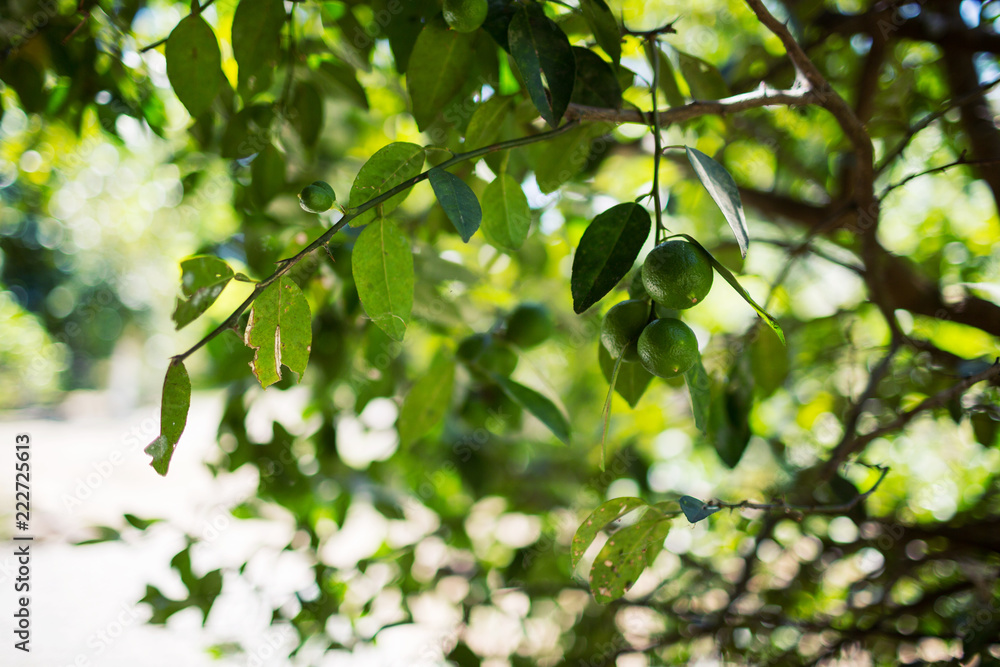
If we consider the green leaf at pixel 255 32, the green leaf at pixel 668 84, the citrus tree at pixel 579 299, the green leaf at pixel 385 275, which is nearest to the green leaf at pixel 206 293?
the citrus tree at pixel 579 299

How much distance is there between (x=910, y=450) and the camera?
1.49 meters

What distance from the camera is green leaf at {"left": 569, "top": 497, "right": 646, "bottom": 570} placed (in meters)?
0.49

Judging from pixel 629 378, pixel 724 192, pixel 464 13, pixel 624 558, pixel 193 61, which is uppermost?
pixel 193 61

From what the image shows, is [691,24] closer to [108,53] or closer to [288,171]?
[288,171]

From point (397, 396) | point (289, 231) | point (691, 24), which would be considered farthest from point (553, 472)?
point (691, 24)

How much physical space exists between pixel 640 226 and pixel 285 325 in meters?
0.28

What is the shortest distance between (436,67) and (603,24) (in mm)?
161

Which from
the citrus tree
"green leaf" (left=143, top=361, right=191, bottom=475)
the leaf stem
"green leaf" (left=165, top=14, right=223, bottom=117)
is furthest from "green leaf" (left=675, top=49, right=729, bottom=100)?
"green leaf" (left=143, top=361, right=191, bottom=475)

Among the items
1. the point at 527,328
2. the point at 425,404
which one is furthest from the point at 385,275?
the point at 527,328

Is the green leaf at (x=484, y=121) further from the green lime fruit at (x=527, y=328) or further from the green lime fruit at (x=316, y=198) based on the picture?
the green lime fruit at (x=527, y=328)

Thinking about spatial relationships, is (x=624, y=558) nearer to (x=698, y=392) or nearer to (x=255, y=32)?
(x=698, y=392)

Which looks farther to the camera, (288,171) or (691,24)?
(691,24)

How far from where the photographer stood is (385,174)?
1.61 ft

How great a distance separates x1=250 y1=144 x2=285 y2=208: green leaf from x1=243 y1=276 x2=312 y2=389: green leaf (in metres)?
0.44
